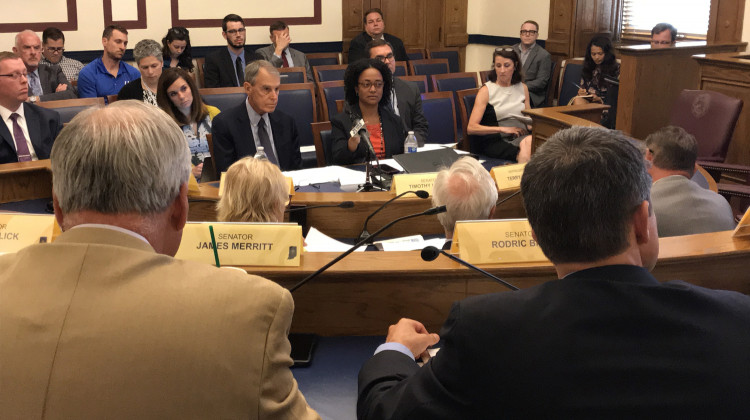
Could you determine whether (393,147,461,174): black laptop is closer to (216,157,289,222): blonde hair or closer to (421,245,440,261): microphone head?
(216,157,289,222): blonde hair

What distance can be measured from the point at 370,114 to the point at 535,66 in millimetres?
3875

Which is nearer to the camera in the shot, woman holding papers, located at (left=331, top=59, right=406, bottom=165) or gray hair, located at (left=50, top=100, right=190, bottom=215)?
gray hair, located at (left=50, top=100, right=190, bottom=215)

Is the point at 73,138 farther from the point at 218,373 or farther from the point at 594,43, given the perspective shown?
the point at 594,43

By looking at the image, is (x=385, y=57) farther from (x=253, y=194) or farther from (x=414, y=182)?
(x=253, y=194)

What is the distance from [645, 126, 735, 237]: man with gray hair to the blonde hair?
135 centimetres

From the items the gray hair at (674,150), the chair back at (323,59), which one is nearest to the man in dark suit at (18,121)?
the gray hair at (674,150)

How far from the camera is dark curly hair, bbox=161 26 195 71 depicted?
7.39 metres

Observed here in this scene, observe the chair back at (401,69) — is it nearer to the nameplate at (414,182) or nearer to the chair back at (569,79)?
the chair back at (569,79)

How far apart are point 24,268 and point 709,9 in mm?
7182

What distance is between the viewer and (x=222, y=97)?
5.51 m

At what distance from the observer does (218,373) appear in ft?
3.40

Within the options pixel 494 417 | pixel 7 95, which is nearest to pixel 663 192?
pixel 494 417

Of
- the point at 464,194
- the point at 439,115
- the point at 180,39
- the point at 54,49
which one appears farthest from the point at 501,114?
the point at 54,49

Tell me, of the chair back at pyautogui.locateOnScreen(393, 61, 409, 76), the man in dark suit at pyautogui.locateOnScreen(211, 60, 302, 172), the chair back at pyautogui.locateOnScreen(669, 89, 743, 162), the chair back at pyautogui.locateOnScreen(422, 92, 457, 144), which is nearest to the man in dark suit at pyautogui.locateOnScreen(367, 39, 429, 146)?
the chair back at pyautogui.locateOnScreen(422, 92, 457, 144)
